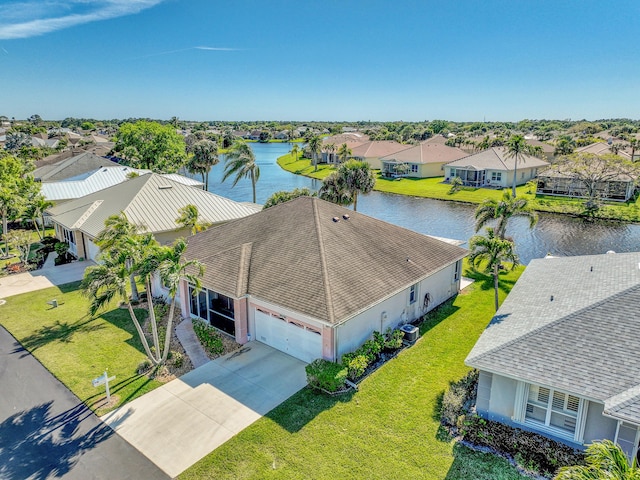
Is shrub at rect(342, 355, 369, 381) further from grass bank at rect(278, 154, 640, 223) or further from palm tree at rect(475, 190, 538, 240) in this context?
grass bank at rect(278, 154, 640, 223)

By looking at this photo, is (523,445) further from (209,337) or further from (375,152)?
(375,152)

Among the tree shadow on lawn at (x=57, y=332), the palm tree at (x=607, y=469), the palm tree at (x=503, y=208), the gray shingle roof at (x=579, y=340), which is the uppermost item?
the palm tree at (x=503, y=208)

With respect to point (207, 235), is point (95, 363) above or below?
below

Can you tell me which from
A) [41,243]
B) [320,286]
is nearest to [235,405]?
[320,286]

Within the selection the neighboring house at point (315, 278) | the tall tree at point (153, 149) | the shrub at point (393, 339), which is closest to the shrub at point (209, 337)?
the neighboring house at point (315, 278)

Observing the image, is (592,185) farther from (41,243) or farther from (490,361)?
(41,243)

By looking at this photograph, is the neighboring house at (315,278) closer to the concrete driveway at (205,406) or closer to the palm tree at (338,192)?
the concrete driveway at (205,406)
